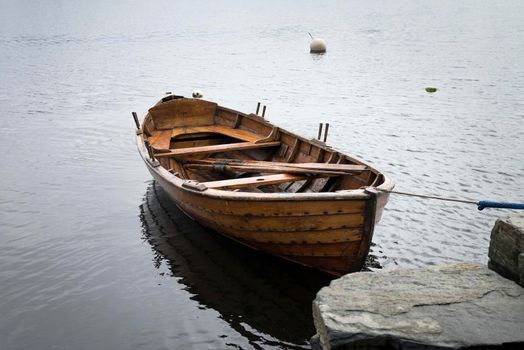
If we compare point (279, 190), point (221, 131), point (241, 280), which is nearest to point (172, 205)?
point (221, 131)

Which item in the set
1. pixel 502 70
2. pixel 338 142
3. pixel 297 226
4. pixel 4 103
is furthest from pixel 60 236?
pixel 502 70

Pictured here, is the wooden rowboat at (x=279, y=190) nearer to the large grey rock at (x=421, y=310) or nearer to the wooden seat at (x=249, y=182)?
the wooden seat at (x=249, y=182)

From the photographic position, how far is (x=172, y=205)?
1291 cm

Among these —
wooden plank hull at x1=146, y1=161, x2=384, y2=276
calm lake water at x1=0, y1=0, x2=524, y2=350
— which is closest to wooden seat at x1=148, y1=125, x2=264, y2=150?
calm lake water at x1=0, y1=0, x2=524, y2=350

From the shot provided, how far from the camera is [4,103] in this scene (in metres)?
25.9

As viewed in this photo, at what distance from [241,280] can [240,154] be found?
4832 mm

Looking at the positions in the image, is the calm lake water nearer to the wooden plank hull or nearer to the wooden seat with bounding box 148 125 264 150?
the wooden plank hull

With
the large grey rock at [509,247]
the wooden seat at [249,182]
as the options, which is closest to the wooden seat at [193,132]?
the wooden seat at [249,182]

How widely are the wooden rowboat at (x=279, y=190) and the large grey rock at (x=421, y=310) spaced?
2.30m

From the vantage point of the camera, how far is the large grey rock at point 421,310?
4543mm

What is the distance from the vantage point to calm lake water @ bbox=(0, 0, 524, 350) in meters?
8.42

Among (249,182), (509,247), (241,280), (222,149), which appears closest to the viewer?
(509,247)

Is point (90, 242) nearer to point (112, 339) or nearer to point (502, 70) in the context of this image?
point (112, 339)

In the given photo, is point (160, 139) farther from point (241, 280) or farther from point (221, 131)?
point (241, 280)
